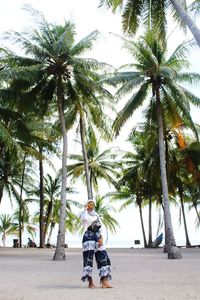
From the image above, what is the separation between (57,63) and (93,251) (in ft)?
41.8

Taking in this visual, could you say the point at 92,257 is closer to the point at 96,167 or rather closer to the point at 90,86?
the point at 90,86

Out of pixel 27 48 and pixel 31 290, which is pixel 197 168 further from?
pixel 31 290

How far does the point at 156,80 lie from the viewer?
19375 millimetres

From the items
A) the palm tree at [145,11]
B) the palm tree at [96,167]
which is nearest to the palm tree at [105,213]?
the palm tree at [96,167]

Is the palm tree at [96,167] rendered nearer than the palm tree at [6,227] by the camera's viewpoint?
Yes

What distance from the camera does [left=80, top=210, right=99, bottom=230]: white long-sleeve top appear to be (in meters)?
7.42

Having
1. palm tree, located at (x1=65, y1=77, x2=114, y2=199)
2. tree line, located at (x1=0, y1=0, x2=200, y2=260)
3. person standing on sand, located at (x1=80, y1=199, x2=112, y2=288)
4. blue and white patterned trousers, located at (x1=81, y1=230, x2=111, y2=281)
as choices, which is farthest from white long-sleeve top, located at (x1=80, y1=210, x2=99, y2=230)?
palm tree, located at (x1=65, y1=77, x2=114, y2=199)

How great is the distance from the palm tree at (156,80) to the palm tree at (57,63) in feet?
6.77

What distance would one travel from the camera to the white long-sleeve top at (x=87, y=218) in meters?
7.42

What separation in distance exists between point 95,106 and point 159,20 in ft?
26.8

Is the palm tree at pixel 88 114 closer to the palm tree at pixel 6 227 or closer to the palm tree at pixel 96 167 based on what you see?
the palm tree at pixel 96 167

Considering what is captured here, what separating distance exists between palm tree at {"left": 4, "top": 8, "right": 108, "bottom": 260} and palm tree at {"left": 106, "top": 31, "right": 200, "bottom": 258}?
2.06 meters

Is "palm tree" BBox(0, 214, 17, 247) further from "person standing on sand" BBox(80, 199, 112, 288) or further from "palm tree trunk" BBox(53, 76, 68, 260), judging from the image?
"person standing on sand" BBox(80, 199, 112, 288)

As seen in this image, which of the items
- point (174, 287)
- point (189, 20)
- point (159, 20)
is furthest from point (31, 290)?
point (159, 20)
